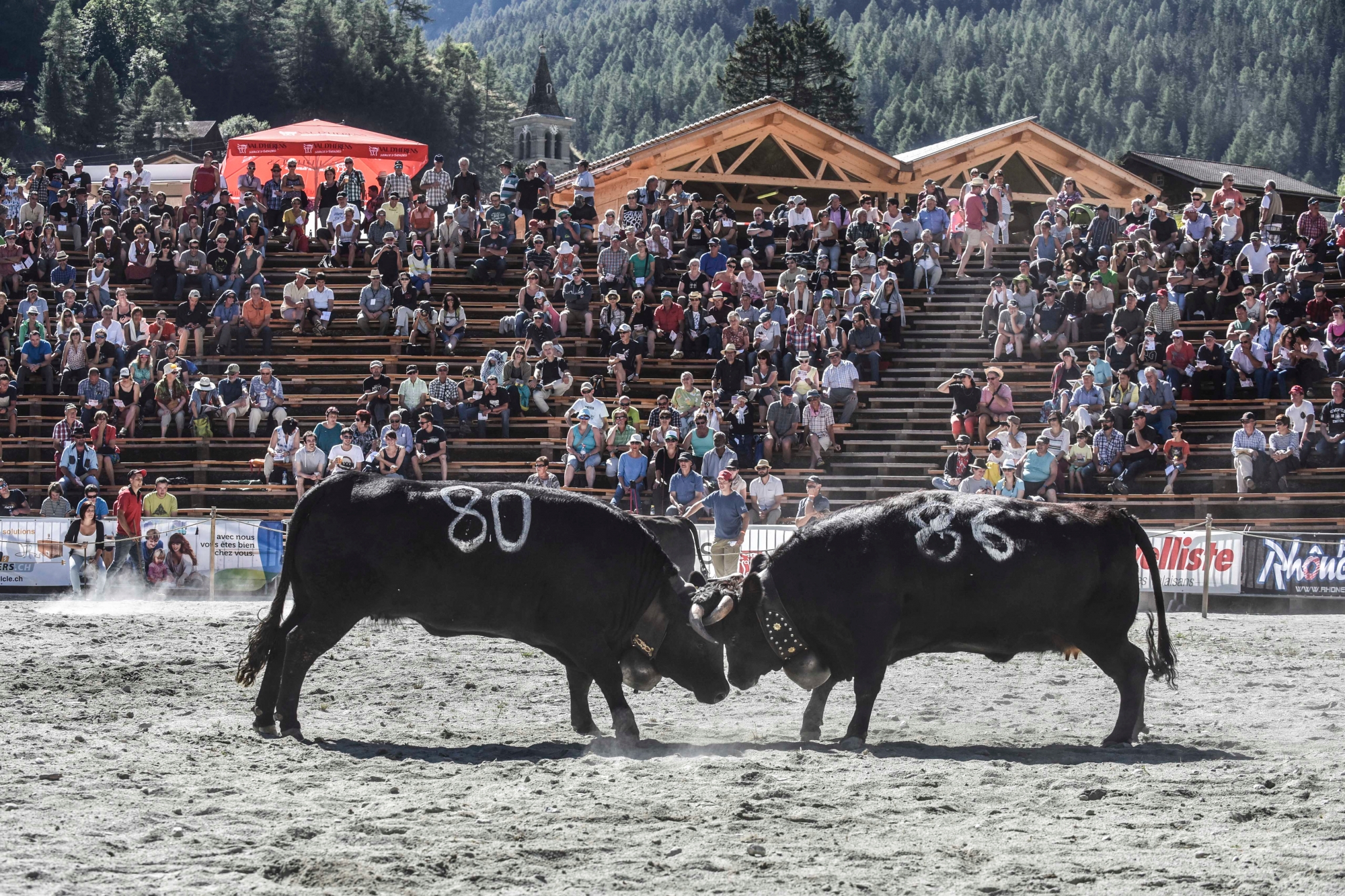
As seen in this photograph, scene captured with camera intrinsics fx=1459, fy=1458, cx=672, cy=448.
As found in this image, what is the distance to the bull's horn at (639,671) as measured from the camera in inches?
431

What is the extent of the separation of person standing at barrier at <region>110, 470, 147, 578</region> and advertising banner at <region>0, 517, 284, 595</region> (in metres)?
0.23

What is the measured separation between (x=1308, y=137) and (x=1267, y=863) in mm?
151858

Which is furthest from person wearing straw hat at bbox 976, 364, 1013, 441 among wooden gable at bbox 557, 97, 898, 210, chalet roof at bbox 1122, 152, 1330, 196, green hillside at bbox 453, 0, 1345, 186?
green hillside at bbox 453, 0, 1345, 186

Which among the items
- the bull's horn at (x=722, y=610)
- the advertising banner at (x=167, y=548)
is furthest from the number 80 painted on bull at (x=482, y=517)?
the advertising banner at (x=167, y=548)

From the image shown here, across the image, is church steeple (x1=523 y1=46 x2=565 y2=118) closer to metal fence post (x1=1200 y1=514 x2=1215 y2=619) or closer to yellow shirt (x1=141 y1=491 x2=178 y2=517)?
yellow shirt (x1=141 y1=491 x2=178 y2=517)

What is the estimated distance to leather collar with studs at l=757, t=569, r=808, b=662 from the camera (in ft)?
35.1

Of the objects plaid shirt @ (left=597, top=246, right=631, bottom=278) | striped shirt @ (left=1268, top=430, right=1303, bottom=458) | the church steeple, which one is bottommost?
striped shirt @ (left=1268, top=430, right=1303, bottom=458)

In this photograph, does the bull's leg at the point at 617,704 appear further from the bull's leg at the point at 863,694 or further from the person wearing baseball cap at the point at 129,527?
the person wearing baseball cap at the point at 129,527

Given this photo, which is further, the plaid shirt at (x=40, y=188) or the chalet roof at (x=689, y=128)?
the chalet roof at (x=689, y=128)

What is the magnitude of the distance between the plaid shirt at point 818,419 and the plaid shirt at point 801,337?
1705 millimetres

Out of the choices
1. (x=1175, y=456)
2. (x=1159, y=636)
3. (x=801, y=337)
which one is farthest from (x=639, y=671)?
(x=801, y=337)

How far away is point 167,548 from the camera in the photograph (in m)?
19.6

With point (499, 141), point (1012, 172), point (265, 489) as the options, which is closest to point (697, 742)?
point (265, 489)

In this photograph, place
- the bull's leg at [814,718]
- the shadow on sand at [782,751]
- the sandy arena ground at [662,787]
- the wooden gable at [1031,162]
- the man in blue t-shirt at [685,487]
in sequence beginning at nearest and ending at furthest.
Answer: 1. the sandy arena ground at [662,787]
2. the shadow on sand at [782,751]
3. the bull's leg at [814,718]
4. the man in blue t-shirt at [685,487]
5. the wooden gable at [1031,162]
